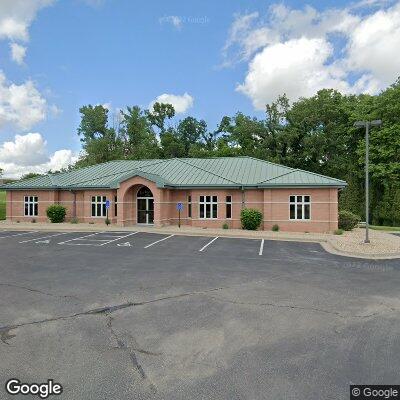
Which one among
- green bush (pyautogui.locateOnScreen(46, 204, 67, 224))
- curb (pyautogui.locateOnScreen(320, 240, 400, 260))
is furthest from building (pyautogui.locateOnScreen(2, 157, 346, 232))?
curb (pyautogui.locateOnScreen(320, 240, 400, 260))

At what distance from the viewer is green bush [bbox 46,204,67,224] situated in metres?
28.4

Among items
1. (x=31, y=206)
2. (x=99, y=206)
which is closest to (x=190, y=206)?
(x=99, y=206)

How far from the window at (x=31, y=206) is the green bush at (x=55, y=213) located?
7.35 ft

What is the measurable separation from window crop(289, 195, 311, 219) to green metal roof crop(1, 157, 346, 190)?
1.12 metres

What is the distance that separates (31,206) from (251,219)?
2015 cm

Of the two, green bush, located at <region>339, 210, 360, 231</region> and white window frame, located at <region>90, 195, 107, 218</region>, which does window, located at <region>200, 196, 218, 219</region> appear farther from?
green bush, located at <region>339, 210, 360, 231</region>

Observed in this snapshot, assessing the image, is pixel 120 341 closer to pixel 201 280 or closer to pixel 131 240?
pixel 201 280

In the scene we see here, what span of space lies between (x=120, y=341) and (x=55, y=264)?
24.5ft

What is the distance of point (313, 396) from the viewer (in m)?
4.10

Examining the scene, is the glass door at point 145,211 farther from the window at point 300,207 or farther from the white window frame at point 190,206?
the window at point 300,207

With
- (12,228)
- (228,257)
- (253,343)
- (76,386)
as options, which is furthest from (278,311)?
(12,228)

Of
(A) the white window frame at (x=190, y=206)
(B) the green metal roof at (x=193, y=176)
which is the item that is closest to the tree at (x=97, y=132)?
(B) the green metal roof at (x=193, y=176)

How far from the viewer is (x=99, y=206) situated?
28641mm

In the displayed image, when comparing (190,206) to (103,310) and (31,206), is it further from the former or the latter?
(103,310)
